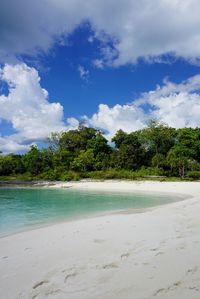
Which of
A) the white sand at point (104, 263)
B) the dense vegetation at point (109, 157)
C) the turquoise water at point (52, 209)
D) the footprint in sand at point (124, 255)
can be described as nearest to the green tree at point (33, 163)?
the dense vegetation at point (109, 157)

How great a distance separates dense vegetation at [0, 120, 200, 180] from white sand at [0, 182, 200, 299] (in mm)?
40207

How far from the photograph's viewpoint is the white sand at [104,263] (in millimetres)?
4621

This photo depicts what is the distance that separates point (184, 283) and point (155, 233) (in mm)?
4052

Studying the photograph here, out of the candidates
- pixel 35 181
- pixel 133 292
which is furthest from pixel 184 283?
pixel 35 181

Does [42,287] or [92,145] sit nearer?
[42,287]

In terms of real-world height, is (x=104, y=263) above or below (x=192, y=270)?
below

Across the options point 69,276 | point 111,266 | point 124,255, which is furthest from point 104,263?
point 69,276

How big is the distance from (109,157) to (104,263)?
5567 cm

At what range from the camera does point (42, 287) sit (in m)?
4.93

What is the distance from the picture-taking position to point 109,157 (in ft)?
202

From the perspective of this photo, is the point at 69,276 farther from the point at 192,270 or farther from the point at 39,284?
the point at 192,270

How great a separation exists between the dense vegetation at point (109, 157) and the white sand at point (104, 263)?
40.2 metres

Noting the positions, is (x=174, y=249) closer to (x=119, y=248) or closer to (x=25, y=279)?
(x=119, y=248)

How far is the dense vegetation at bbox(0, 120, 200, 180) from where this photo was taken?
53.1 meters
